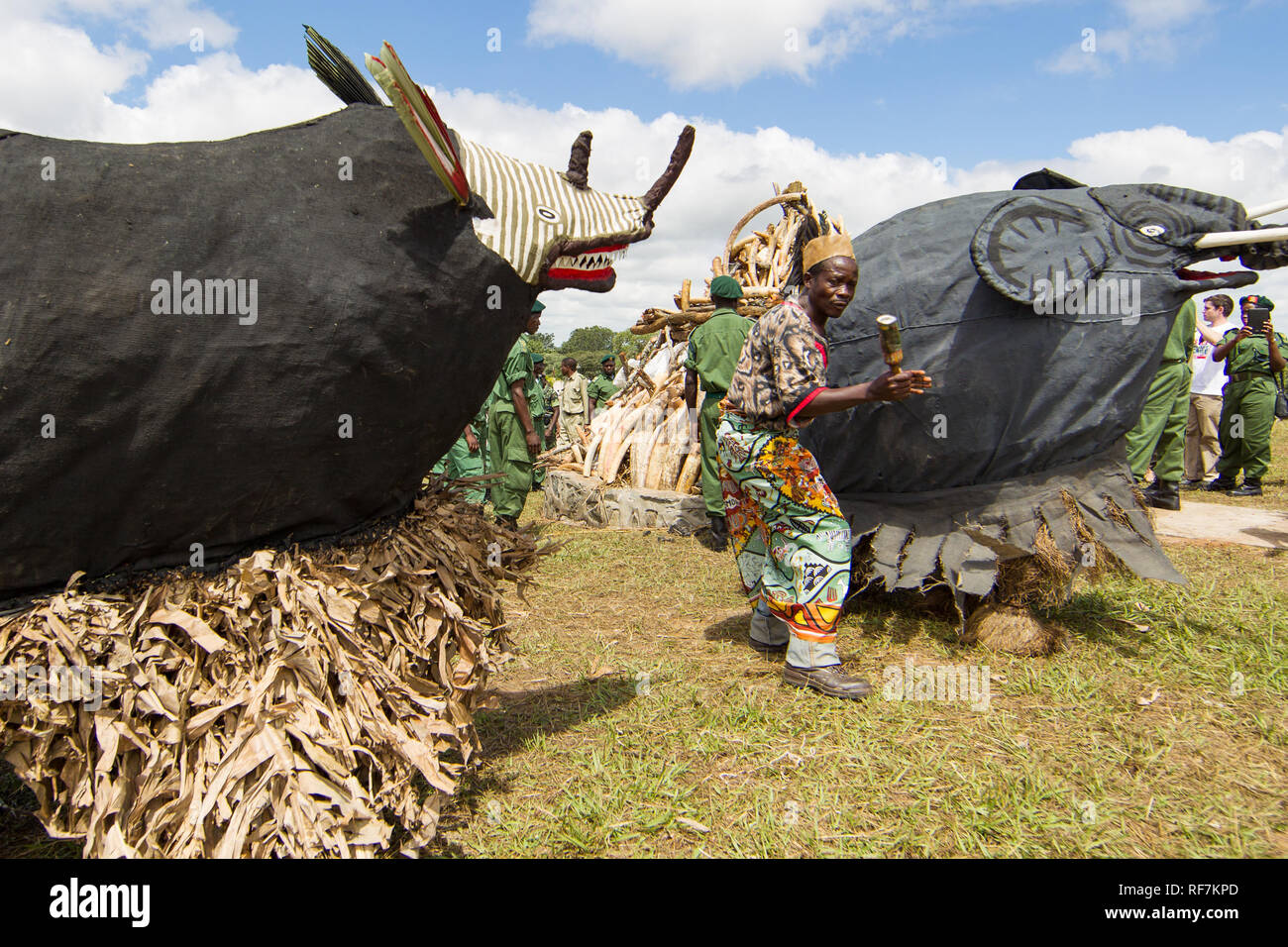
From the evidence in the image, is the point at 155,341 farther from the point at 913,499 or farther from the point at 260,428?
the point at 913,499

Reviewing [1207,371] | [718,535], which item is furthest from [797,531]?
[1207,371]

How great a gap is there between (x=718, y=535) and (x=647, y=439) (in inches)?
65.2

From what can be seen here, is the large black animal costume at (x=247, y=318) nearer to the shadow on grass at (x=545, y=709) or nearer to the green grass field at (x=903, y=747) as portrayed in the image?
the green grass field at (x=903, y=747)

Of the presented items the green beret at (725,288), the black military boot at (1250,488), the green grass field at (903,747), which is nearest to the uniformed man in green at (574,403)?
the green beret at (725,288)

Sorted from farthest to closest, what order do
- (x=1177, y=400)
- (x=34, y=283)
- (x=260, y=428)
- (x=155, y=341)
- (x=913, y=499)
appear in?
(x=1177, y=400)
(x=913, y=499)
(x=260, y=428)
(x=155, y=341)
(x=34, y=283)

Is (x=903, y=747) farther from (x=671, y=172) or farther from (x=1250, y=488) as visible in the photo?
(x=1250, y=488)

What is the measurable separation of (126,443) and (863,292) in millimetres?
3142

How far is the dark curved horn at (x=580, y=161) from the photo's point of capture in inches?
101

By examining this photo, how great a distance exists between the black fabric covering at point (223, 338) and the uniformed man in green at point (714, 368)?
403cm

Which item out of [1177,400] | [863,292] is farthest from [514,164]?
[1177,400]

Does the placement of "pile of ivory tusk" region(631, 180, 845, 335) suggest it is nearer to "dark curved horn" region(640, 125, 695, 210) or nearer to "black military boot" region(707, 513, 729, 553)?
"black military boot" region(707, 513, 729, 553)

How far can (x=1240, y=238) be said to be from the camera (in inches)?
→ 133

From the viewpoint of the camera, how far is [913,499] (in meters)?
3.95
